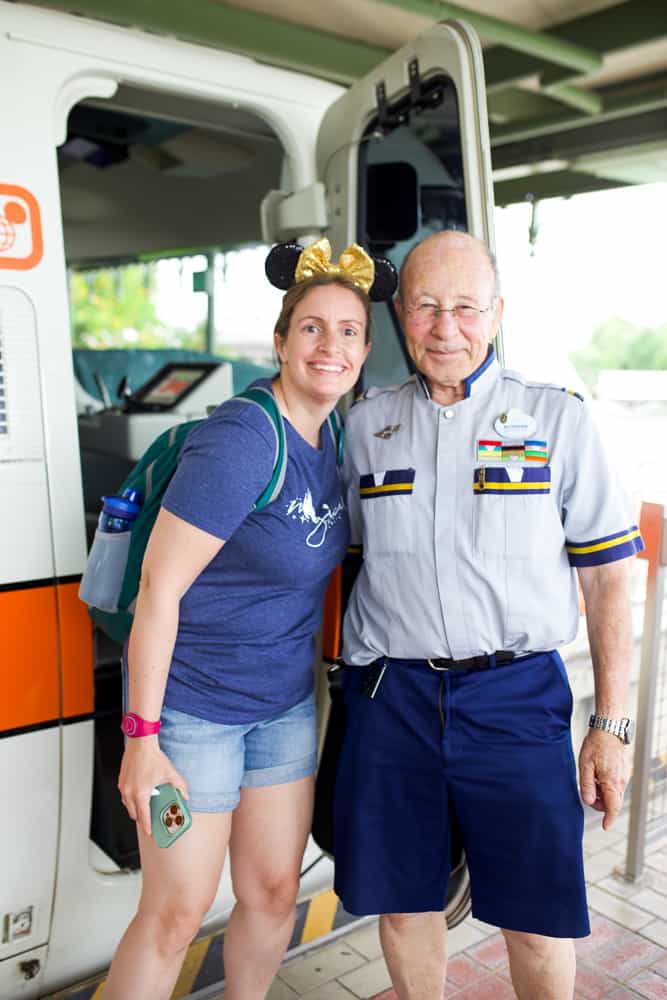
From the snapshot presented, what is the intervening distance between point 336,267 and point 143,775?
113 cm

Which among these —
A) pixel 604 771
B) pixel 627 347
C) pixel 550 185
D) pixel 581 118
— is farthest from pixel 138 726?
pixel 627 347

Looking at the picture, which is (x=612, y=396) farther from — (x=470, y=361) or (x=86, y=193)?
(x=86, y=193)

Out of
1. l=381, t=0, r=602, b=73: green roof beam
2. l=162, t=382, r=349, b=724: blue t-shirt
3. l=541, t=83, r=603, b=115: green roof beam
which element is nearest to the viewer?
l=162, t=382, r=349, b=724: blue t-shirt

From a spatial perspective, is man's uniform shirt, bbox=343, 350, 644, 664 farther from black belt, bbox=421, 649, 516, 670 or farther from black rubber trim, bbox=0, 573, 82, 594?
black rubber trim, bbox=0, 573, 82, 594

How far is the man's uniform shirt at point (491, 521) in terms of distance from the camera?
5.92 ft

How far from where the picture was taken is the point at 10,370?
6.81 ft

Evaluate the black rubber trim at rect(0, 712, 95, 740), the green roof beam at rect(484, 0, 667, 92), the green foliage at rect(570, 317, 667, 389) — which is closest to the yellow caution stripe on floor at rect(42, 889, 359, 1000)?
the black rubber trim at rect(0, 712, 95, 740)

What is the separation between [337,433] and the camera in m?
2.05

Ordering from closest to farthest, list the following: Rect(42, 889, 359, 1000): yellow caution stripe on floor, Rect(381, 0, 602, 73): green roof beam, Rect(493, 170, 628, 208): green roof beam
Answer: Rect(42, 889, 359, 1000): yellow caution stripe on floor
Rect(381, 0, 602, 73): green roof beam
Rect(493, 170, 628, 208): green roof beam

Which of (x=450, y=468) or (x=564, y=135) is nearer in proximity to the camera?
(x=450, y=468)

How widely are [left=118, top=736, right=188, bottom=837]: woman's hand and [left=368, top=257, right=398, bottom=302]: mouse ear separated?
109 cm

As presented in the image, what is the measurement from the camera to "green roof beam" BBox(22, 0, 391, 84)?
2.85 m

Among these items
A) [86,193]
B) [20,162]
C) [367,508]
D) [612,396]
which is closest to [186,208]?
[86,193]

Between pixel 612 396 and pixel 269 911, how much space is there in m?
4.06
